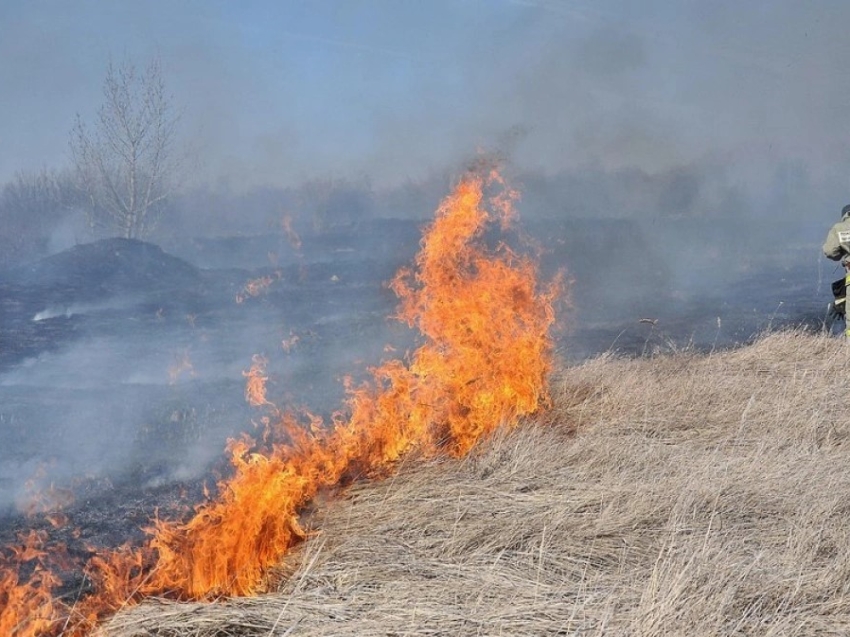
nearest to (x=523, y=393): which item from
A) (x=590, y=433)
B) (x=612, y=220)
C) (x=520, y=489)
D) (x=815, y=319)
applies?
(x=590, y=433)

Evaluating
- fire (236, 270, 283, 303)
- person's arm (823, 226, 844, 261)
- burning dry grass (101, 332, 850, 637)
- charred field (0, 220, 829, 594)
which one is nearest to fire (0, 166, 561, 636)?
burning dry grass (101, 332, 850, 637)

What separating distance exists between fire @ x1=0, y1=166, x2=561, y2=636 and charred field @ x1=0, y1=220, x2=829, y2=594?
38 centimetres

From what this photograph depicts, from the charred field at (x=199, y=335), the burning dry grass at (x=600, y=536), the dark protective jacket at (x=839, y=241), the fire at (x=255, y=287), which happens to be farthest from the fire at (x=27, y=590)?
the fire at (x=255, y=287)

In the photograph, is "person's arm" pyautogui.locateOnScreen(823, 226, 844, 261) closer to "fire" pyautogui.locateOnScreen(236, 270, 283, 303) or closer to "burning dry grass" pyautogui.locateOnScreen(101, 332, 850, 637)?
"burning dry grass" pyautogui.locateOnScreen(101, 332, 850, 637)

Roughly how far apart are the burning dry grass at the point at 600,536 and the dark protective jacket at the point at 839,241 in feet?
8.28

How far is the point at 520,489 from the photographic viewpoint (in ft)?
16.5

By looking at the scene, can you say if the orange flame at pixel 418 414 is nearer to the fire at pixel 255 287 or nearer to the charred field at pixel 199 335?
the charred field at pixel 199 335

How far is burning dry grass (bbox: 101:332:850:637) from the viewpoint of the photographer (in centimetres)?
315

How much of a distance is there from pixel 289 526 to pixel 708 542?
226 cm

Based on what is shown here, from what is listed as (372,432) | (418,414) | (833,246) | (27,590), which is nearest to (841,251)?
(833,246)

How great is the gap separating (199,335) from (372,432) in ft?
21.9

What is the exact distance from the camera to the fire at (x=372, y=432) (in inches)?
154

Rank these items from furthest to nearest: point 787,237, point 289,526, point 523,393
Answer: point 787,237 < point 523,393 < point 289,526

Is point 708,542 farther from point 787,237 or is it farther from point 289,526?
point 787,237
